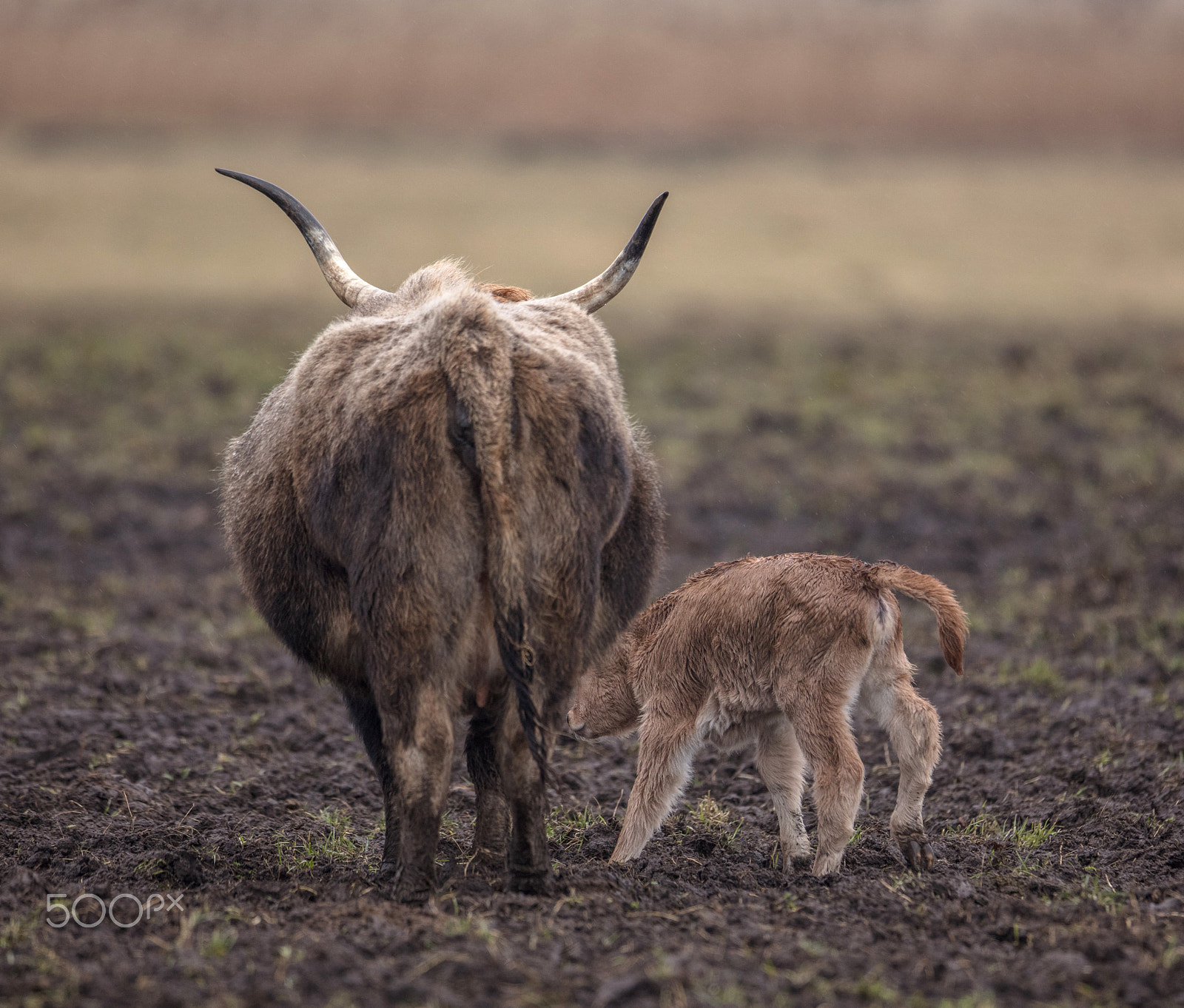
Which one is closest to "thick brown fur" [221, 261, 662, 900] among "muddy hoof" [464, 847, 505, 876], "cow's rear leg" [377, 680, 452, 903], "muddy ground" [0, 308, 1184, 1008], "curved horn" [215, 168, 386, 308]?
"cow's rear leg" [377, 680, 452, 903]

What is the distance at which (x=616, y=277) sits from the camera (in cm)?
567

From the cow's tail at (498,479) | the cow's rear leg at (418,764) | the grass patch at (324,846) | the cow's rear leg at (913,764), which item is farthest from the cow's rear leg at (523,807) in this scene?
the cow's rear leg at (913,764)

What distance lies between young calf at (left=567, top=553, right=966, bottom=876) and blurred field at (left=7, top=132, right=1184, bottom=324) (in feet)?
59.8

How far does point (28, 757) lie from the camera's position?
21.5 ft

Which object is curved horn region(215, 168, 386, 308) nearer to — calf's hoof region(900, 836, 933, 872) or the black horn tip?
the black horn tip

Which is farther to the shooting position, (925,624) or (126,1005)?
(925,624)

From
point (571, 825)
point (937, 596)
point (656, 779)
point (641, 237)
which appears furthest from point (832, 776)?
point (641, 237)

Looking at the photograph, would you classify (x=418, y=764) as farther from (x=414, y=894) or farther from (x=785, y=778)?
(x=785, y=778)

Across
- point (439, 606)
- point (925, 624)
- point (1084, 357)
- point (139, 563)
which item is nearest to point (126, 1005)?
point (439, 606)

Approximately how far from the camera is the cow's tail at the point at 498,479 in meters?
4.38

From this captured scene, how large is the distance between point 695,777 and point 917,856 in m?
1.78

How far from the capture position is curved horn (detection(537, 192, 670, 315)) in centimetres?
Answer: 561

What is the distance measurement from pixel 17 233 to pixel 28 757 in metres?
25.4

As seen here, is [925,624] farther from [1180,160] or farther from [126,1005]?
[1180,160]
